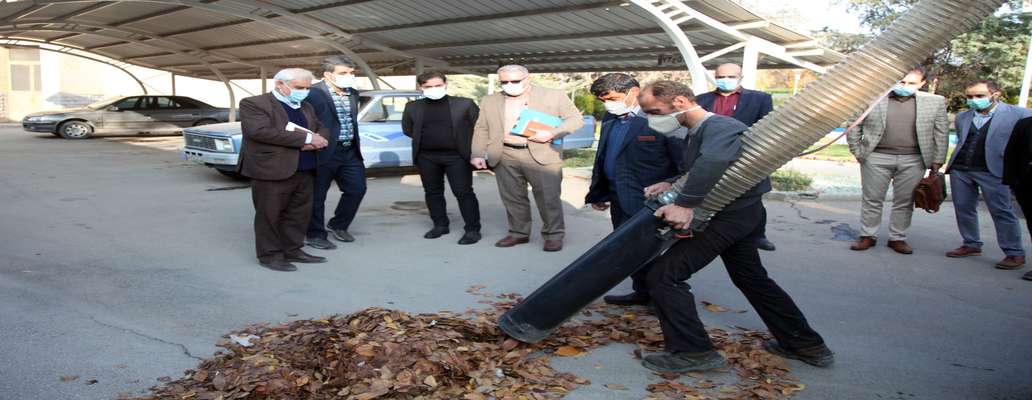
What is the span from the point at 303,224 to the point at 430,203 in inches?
63.6

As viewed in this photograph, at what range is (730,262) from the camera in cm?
404

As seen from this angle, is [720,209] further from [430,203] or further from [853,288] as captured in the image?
[430,203]

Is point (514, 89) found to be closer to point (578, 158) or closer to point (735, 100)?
point (735, 100)

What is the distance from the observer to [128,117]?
21.6 meters

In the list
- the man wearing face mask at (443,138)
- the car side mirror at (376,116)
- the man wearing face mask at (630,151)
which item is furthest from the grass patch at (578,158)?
the man wearing face mask at (630,151)

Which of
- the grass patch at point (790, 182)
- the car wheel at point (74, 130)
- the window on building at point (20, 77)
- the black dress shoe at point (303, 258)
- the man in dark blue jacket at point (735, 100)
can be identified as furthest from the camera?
the window on building at point (20, 77)

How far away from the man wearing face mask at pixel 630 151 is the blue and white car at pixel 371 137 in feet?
21.8

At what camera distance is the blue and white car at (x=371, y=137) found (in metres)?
11.9

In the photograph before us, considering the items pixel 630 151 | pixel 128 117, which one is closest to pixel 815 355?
pixel 630 151

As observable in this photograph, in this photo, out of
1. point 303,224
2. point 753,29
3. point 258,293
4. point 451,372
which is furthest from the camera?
point 753,29

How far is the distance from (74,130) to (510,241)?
60.1ft

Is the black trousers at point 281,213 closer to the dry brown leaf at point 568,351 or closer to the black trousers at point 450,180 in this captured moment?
the black trousers at point 450,180

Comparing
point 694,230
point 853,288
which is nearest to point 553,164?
point 853,288

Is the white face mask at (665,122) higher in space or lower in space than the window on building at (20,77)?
lower
